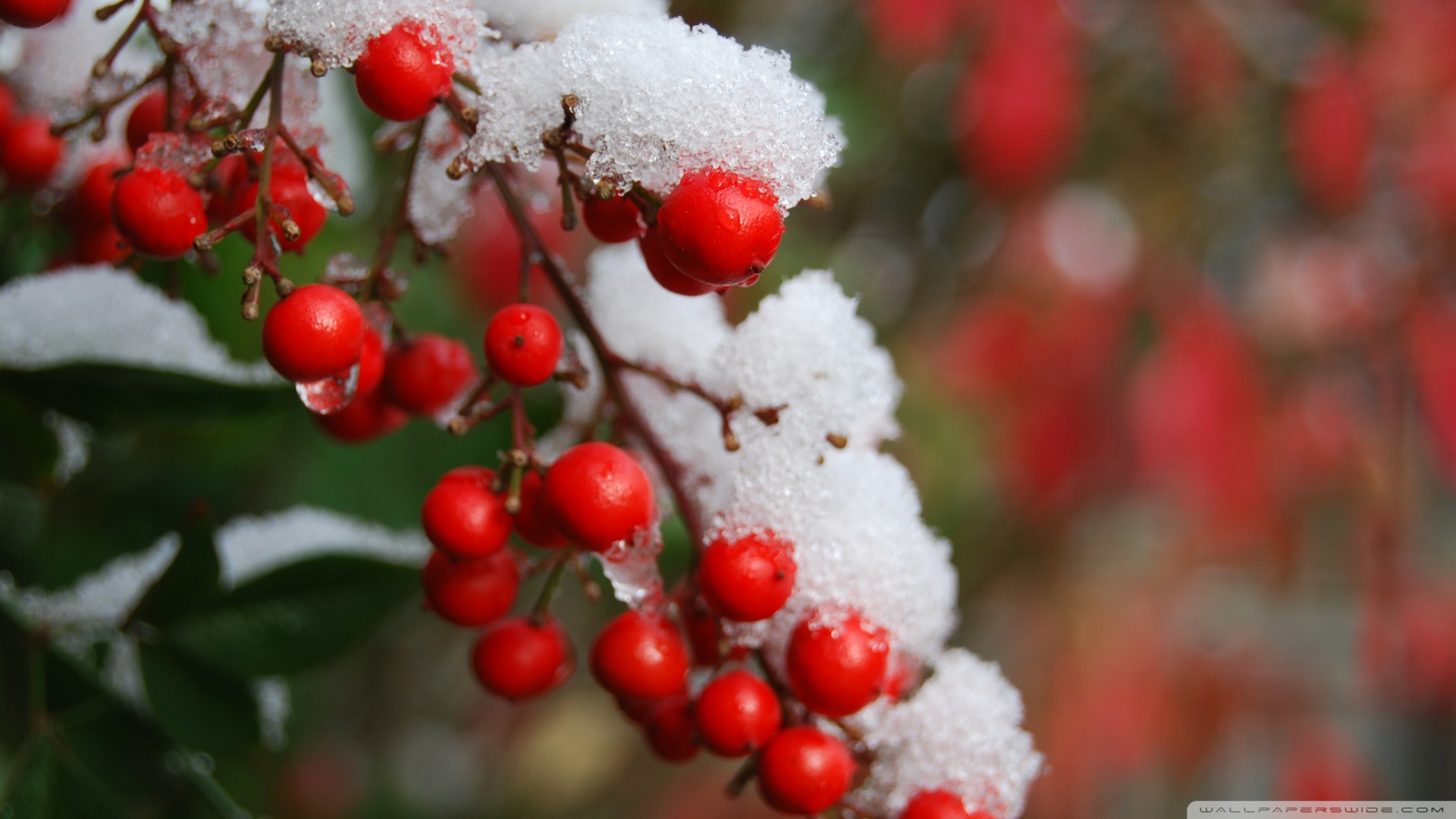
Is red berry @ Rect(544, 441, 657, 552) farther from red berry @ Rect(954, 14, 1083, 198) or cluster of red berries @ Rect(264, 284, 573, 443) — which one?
red berry @ Rect(954, 14, 1083, 198)

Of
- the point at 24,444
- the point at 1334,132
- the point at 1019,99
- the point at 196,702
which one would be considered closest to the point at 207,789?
the point at 196,702

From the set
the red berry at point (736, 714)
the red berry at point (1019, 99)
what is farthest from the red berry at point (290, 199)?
the red berry at point (1019, 99)

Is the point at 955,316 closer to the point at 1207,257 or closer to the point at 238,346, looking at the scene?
the point at 1207,257

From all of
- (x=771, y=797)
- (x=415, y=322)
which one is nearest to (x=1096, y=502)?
(x=415, y=322)

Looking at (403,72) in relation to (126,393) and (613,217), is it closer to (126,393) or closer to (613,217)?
(613,217)

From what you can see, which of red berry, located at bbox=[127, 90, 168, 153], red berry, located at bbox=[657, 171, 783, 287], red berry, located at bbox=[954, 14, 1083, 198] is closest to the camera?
red berry, located at bbox=[657, 171, 783, 287]

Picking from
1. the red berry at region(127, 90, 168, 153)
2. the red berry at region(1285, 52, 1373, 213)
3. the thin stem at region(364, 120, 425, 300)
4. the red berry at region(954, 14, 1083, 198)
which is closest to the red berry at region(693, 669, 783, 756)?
the thin stem at region(364, 120, 425, 300)
